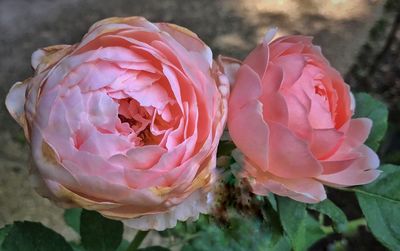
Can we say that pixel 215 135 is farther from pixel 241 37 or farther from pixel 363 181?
pixel 241 37

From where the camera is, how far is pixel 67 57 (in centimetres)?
54

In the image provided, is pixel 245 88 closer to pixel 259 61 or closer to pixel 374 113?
pixel 259 61

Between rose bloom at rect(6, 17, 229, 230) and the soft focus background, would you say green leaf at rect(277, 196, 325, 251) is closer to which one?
rose bloom at rect(6, 17, 229, 230)

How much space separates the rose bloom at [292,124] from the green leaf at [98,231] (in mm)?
193

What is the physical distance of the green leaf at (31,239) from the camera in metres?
0.73

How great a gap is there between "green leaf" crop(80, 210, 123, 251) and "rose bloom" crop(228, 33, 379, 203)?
0.19m

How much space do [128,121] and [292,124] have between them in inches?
4.9

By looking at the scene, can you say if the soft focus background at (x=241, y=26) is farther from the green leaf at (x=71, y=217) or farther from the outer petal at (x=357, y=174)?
the outer petal at (x=357, y=174)

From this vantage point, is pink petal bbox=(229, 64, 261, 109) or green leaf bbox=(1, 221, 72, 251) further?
green leaf bbox=(1, 221, 72, 251)

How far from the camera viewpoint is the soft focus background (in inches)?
78.5

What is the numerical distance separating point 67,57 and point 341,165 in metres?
0.23

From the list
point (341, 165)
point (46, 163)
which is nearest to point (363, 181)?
point (341, 165)

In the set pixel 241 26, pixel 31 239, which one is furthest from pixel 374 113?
pixel 241 26

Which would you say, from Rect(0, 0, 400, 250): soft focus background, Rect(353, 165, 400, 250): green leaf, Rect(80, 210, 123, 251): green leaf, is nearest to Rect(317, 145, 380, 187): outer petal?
Rect(353, 165, 400, 250): green leaf
